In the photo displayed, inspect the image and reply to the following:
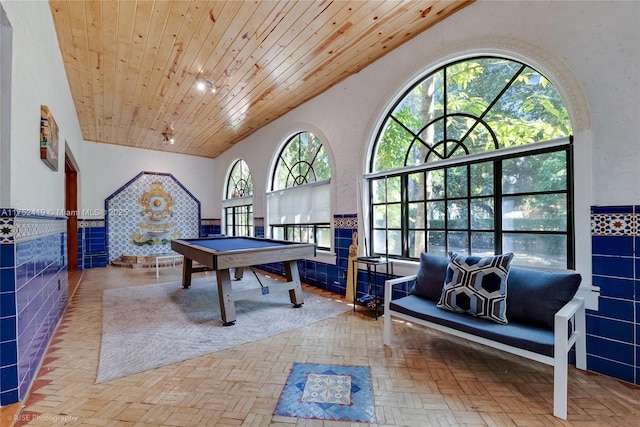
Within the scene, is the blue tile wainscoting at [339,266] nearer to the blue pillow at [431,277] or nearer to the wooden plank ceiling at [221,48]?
the blue pillow at [431,277]

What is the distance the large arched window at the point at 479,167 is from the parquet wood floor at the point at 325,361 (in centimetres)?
93

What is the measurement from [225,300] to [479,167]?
114 inches

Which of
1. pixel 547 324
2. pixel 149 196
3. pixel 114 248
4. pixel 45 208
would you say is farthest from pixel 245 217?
pixel 547 324

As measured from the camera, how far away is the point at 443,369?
213 centimetres

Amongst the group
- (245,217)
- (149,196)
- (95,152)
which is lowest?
(245,217)

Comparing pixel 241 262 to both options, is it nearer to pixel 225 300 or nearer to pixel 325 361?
pixel 225 300

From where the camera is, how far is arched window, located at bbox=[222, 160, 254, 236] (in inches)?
275

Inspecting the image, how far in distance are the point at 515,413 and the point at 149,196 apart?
819 centimetres

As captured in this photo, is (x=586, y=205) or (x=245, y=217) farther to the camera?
(x=245, y=217)

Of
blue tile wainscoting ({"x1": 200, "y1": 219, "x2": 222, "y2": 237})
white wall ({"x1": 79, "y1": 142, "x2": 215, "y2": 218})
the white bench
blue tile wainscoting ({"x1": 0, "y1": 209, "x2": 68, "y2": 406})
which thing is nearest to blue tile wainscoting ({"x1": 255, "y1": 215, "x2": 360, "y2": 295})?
the white bench

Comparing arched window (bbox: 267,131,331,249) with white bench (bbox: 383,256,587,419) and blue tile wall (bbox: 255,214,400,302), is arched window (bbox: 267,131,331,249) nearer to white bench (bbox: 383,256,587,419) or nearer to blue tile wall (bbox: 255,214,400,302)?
blue tile wall (bbox: 255,214,400,302)

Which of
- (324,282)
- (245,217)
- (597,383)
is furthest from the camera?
(245,217)

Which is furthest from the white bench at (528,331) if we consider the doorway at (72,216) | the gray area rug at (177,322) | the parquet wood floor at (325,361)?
the doorway at (72,216)

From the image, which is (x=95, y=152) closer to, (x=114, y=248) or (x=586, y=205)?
(x=114, y=248)
